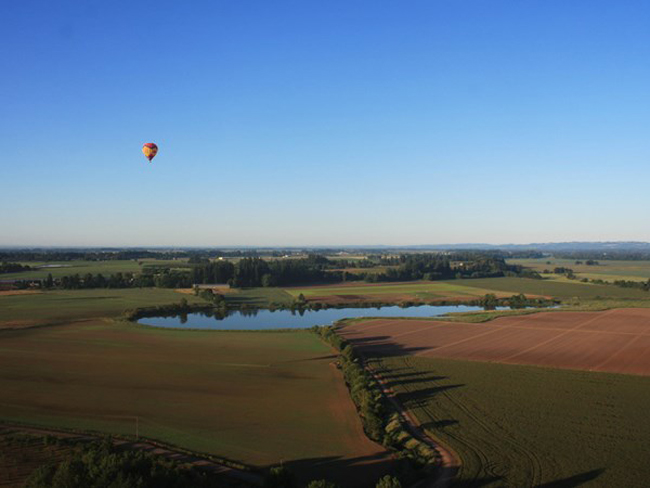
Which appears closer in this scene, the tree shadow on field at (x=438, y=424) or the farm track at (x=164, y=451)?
the farm track at (x=164, y=451)

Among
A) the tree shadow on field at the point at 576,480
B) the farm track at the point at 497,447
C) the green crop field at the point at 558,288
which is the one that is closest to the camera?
the tree shadow on field at the point at 576,480

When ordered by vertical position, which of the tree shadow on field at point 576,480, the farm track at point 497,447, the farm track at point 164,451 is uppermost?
the farm track at point 164,451

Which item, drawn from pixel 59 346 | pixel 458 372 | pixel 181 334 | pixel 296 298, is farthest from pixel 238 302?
pixel 458 372

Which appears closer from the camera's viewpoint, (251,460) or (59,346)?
(251,460)

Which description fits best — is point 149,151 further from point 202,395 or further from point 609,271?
point 609,271

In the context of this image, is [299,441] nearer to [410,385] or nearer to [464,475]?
[464,475]

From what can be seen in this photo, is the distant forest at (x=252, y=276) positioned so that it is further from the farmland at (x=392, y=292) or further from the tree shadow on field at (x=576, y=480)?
the tree shadow on field at (x=576, y=480)

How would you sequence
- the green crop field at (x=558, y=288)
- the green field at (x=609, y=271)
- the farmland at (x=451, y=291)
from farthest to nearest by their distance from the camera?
the green field at (x=609, y=271) < the green crop field at (x=558, y=288) < the farmland at (x=451, y=291)

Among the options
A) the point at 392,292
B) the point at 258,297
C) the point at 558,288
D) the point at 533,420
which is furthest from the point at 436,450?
the point at 558,288

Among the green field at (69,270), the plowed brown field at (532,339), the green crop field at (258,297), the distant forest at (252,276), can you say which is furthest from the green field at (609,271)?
the green field at (69,270)
